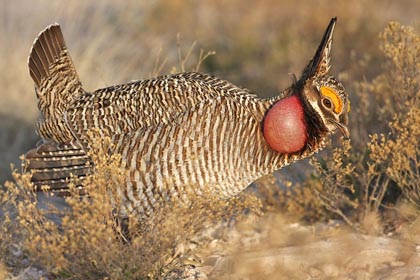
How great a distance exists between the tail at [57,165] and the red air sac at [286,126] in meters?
1.12

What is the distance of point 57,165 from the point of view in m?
5.12

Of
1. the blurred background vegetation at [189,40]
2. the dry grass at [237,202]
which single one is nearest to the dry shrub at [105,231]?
the dry grass at [237,202]

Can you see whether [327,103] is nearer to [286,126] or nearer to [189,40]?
[286,126]

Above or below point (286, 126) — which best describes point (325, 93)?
above

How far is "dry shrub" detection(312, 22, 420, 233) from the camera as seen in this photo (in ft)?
17.1

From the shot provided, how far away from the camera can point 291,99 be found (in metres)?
4.98

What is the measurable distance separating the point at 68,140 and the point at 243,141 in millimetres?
1147

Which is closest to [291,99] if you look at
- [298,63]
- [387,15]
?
[298,63]

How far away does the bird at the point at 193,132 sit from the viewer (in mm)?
4727

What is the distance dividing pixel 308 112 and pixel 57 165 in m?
1.58

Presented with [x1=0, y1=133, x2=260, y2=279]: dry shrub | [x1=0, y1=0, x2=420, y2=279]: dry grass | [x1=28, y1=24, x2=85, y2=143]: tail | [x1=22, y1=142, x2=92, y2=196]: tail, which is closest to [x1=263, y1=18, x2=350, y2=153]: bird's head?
[x1=0, y1=0, x2=420, y2=279]: dry grass

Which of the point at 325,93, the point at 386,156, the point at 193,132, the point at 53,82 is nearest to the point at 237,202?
the point at 193,132

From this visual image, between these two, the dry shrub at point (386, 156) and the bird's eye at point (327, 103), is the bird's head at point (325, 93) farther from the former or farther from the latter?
the dry shrub at point (386, 156)

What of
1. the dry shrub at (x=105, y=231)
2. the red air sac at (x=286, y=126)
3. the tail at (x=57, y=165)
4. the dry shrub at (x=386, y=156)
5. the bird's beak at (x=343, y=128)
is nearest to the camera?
the dry shrub at (x=105, y=231)
